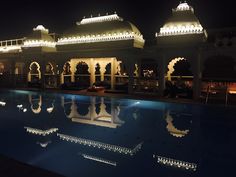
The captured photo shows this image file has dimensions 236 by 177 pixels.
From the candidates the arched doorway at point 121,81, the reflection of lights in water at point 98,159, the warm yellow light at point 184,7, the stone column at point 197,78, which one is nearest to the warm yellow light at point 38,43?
the arched doorway at point 121,81

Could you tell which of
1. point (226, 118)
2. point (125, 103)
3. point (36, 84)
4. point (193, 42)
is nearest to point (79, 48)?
point (36, 84)

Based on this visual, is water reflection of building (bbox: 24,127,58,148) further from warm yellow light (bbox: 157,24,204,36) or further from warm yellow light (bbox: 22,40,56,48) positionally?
warm yellow light (bbox: 22,40,56,48)

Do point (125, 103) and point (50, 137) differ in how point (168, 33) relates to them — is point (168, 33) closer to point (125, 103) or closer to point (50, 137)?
point (125, 103)

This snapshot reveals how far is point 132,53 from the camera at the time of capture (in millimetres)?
19781

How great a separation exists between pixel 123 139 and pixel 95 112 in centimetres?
547

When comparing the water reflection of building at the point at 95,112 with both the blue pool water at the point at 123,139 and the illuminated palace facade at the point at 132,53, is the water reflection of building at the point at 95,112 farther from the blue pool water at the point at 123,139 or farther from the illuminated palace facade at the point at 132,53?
the illuminated palace facade at the point at 132,53

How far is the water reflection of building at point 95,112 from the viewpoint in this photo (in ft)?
36.8

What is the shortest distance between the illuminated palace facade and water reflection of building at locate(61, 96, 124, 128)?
476 centimetres

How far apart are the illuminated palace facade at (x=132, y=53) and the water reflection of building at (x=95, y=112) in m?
4.76

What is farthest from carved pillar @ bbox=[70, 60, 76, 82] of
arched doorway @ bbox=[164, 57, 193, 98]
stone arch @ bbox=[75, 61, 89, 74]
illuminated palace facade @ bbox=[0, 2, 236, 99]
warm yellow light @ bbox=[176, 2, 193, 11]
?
warm yellow light @ bbox=[176, 2, 193, 11]

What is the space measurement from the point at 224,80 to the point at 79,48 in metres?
12.8

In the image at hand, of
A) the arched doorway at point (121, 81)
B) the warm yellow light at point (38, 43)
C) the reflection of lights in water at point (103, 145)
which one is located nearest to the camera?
the reflection of lights in water at point (103, 145)

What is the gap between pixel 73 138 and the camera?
848 centimetres

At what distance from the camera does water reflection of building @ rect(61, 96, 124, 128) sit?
A: 36.8ft
